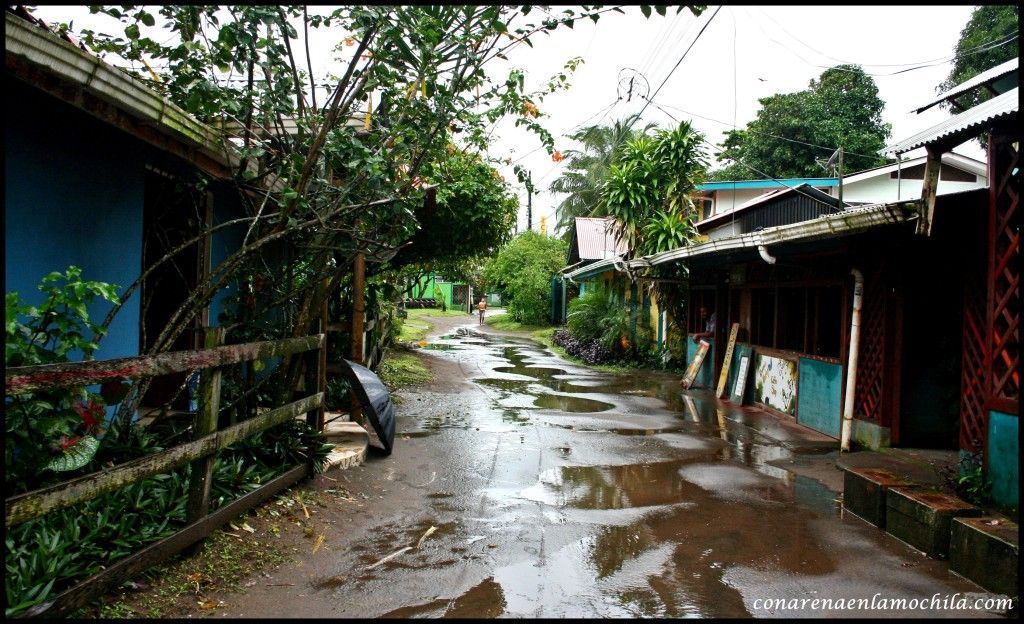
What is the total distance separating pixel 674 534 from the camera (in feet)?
17.5

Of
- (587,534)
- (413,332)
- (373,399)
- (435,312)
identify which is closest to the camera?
(587,534)

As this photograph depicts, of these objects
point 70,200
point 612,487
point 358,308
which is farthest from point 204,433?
point 358,308

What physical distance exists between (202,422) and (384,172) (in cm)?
262

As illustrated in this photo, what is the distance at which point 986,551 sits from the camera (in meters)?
4.28

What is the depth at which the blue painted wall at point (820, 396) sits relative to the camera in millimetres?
9195

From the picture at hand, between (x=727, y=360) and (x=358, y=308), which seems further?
(x=727, y=360)

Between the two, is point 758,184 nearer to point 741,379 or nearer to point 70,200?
point 741,379

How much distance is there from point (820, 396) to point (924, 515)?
16.2 feet

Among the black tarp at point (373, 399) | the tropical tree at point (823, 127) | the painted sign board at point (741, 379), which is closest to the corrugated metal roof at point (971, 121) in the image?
the black tarp at point (373, 399)

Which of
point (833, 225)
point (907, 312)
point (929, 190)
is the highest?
point (929, 190)

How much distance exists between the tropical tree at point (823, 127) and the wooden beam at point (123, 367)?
2612 cm

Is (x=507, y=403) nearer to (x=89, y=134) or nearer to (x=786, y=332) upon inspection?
(x=786, y=332)

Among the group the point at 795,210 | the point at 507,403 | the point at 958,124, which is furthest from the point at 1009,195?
the point at 795,210

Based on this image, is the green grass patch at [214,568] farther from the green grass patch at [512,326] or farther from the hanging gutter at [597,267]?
the green grass patch at [512,326]
